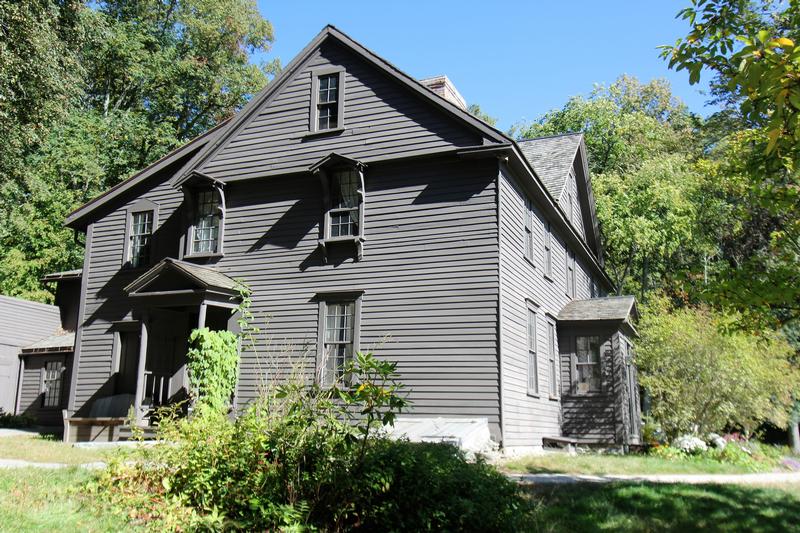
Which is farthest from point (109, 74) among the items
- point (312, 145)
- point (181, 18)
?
point (312, 145)

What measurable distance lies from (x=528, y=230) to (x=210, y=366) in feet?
28.5

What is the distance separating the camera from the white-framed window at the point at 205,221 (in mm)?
18469

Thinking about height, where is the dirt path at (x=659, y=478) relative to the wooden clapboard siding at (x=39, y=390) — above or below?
below

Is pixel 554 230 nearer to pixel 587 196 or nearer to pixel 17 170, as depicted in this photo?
pixel 587 196

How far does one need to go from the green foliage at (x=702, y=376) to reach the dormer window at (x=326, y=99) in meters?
11.0

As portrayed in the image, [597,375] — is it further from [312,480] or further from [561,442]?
[312,480]

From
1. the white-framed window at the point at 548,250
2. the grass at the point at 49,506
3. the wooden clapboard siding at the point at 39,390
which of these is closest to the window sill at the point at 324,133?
the white-framed window at the point at 548,250

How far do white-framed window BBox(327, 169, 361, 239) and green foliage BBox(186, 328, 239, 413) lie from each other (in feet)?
11.9

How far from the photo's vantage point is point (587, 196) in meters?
27.0

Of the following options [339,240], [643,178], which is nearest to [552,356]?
[339,240]

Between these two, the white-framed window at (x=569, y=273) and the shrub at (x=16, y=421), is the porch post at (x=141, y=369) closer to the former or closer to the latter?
the shrub at (x=16, y=421)

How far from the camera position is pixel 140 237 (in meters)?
20.2

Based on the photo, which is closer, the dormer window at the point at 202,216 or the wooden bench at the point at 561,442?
the wooden bench at the point at 561,442

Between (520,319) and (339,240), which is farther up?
(339,240)
